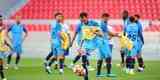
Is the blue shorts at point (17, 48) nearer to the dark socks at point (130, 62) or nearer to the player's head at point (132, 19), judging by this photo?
the dark socks at point (130, 62)

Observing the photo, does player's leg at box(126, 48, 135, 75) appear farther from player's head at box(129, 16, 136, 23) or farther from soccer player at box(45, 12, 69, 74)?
soccer player at box(45, 12, 69, 74)

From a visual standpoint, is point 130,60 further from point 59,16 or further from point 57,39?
point 59,16

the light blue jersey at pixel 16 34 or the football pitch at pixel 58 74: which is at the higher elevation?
the light blue jersey at pixel 16 34

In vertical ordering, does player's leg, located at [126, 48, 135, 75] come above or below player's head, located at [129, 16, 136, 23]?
below

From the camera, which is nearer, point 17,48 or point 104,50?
point 104,50

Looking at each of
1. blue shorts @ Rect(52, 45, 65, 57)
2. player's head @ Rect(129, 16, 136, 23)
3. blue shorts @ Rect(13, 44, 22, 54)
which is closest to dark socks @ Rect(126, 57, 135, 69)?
player's head @ Rect(129, 16, 136, 23)

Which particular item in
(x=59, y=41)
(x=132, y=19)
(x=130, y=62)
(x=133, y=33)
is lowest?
(x=130, y=62)

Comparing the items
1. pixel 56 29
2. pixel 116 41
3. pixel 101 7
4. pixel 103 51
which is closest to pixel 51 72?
pixel 56 29

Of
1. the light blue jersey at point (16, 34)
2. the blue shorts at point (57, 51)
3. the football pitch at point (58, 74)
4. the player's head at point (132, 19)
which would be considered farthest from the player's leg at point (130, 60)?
the light blue jersey at point (16, 34)

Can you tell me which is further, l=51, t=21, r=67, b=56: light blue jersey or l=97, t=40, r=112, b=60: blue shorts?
l=51, t=21, r=67, b=56: light blue jersey

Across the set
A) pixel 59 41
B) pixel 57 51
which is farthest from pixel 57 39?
pixel 57 51

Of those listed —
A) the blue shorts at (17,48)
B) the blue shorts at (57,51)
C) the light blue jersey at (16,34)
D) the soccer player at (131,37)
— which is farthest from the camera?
the light blue jersey at (16,34)

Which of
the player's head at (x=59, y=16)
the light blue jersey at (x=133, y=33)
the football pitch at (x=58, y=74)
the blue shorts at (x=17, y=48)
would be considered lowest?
the football pitch at (x=58, y=74)

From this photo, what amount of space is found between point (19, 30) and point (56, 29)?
409cm
